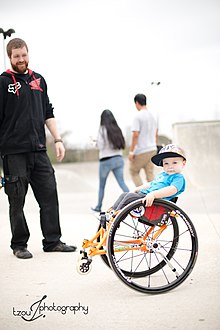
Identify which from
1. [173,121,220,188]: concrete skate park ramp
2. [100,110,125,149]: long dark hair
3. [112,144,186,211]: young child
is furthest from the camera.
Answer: [173,121,220,188]: concrete skate park ramp

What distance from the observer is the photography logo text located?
380 cm

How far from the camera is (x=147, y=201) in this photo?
161 inches

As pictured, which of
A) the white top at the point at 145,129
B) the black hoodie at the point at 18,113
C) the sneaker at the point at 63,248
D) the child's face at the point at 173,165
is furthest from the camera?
the white top at the point at 145,129

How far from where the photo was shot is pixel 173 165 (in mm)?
4402

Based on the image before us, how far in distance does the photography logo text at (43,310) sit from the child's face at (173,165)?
114 cm

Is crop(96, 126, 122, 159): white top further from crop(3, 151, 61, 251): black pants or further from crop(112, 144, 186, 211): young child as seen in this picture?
crop(112, 144, 186, 211): young child

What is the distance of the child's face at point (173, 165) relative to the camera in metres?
4.39

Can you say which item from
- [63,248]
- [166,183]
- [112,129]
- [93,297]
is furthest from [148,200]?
[112,129]

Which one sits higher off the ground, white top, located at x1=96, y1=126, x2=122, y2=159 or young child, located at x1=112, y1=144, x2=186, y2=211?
young child, located at x1=112, y1=144, x2=186, y2=211

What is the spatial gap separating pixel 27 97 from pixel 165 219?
1.96 meters

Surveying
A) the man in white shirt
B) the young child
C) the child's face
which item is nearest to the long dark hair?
the man in white shirt

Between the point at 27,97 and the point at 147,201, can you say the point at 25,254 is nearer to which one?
the point at 27,97

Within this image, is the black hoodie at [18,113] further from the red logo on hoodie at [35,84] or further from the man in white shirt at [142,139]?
the man in white shirt at [142,139]

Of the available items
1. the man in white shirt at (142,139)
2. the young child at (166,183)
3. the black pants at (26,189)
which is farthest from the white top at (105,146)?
the young child at (166,183)
